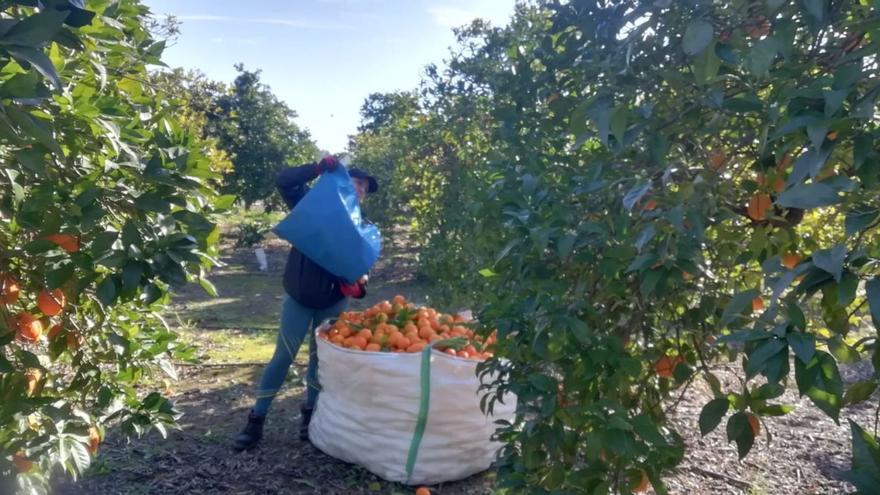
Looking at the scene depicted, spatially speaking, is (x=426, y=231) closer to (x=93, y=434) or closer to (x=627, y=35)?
(x=93, y=434)

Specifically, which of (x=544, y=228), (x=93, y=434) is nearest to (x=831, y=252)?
(x=544, y=228)

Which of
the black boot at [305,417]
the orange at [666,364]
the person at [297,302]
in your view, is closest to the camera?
the orange at [666,364]

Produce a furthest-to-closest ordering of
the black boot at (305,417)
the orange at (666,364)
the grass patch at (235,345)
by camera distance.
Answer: the grass patch at (235,345) < the black boot at (305,417) < the orange at (666,364)

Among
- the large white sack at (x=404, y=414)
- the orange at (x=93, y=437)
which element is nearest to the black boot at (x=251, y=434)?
the large white sack at (x=404, y=414)

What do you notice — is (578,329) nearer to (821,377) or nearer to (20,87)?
(821,377)

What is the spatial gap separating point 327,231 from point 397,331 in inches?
26.3

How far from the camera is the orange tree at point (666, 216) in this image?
47.3 inches

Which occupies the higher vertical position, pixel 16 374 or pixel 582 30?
pixel 582 30

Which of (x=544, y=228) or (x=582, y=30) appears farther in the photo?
(x=582, y=30)

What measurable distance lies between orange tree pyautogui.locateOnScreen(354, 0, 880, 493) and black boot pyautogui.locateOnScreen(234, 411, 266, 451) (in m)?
2.61

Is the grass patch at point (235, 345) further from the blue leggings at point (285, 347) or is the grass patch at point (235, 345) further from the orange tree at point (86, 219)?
the orange tree at point (86, 219)

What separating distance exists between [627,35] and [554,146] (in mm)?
559

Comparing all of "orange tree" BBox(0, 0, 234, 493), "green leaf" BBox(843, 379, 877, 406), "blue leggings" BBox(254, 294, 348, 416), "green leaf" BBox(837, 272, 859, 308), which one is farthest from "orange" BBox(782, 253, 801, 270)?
"blue leggings" BBox(254, 294, 348, 416)

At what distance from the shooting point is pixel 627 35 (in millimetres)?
1697
